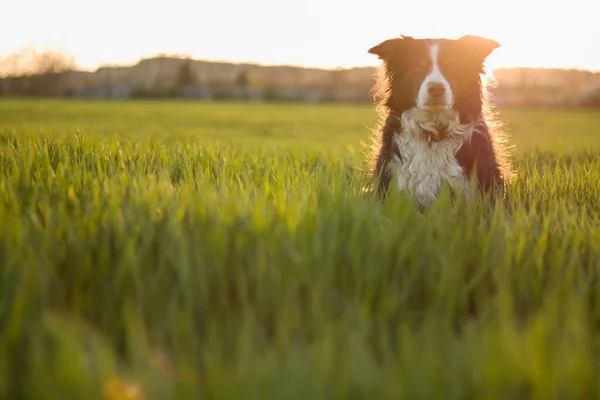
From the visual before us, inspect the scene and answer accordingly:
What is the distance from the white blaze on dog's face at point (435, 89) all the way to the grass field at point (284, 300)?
154 cm

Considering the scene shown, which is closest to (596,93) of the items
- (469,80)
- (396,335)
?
(469,80)

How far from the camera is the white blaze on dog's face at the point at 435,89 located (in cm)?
451

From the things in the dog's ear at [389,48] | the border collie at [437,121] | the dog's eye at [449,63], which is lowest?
the border collie at [437,121]

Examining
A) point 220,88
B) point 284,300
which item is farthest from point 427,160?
point 220,88

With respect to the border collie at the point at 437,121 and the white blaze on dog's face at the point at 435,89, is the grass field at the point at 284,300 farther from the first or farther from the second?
the white blaze on dog's face at the point at 435,89

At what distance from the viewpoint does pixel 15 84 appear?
5128cm


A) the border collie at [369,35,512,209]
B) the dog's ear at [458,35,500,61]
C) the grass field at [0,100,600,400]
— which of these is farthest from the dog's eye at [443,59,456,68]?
the grass field at [0,100,600,400]

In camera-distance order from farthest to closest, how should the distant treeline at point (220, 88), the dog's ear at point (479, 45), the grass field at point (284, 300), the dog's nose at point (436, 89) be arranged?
the distant treeline at point (220, 88)
the dog's ear at point (479, 45)
the dog's nose at point (436, 89)
the grass field at point (284, 300)

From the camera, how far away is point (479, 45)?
4832 millimetres

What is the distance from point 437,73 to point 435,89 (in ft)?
0.51

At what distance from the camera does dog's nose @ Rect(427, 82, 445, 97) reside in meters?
4.49

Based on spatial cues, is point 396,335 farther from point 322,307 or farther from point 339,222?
point 339,222

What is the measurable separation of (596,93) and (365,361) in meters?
49.1

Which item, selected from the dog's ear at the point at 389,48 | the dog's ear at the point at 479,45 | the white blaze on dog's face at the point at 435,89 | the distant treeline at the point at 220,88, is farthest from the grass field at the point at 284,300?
the distant treeline at the point at 220,88
